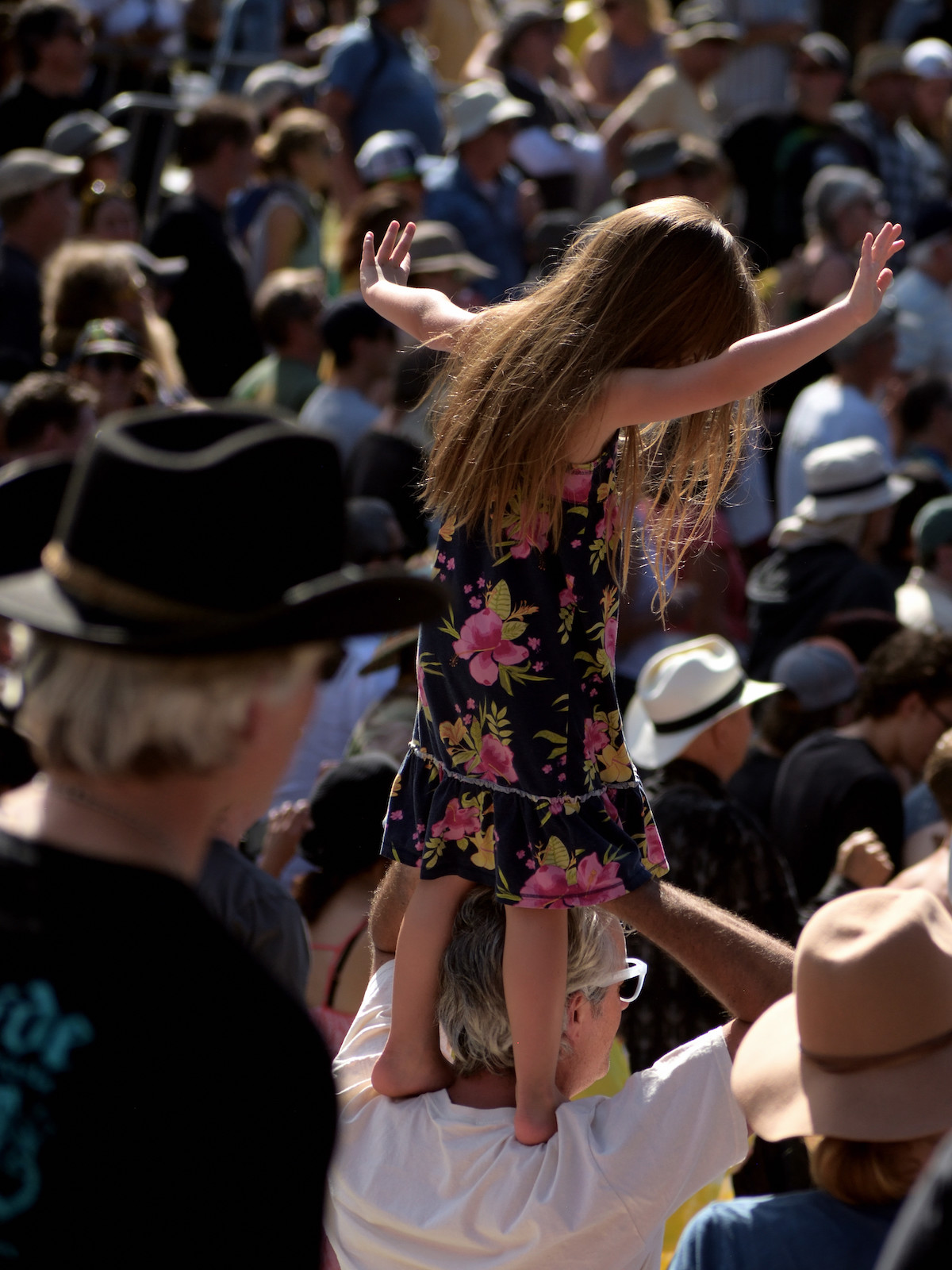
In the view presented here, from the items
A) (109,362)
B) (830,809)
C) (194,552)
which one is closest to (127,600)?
(194,552)

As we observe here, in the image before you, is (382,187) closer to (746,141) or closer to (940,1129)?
(746,141)

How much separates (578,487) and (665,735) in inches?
77.5

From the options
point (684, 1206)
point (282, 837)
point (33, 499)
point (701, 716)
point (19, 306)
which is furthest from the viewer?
point (19, 306)

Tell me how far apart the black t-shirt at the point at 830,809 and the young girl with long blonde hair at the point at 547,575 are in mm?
2146

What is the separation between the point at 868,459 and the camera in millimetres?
6266

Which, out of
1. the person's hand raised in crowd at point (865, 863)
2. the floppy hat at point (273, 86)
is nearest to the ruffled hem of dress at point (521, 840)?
the person's hand raised in crowd at point (865, 863)

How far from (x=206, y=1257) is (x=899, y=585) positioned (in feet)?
17.6

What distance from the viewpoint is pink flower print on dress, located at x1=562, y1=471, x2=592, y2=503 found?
2.34m

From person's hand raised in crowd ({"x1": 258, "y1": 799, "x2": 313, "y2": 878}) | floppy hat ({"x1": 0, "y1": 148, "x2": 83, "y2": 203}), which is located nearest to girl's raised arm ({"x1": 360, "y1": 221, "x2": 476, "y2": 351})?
person's hand raised in crowd ({"x1": 258, "y1": 799, "x2": 313, "y2": 878})

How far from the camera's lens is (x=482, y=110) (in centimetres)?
823

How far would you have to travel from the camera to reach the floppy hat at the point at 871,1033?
1.80 meters

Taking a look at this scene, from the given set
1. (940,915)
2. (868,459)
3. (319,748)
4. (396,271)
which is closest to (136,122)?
(868,459)

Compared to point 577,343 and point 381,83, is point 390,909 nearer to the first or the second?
point 577,343

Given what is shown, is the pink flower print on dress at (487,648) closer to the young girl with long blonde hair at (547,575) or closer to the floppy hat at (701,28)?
the young girl with long blonde hair at (547,575)
